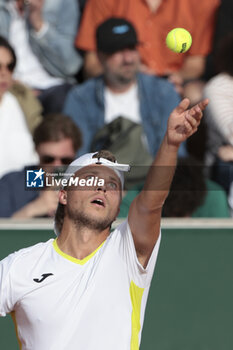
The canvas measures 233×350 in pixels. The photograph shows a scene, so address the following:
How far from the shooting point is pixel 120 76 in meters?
5.38

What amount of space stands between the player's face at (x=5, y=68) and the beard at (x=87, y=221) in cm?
288

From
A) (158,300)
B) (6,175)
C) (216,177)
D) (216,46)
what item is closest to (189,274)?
(158,300)

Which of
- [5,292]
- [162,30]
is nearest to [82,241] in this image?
[5,292]

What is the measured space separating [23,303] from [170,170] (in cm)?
84

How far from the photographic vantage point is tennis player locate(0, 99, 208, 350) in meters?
2.57

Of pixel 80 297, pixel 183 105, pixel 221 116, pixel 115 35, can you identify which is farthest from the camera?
pixel 115 35

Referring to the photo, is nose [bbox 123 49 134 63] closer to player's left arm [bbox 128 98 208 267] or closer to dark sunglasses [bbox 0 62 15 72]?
dark sunglasses [bbox 0 62 15 72]

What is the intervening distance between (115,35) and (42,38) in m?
0.92

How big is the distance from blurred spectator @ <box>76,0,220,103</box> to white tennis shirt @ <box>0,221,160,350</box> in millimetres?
3232

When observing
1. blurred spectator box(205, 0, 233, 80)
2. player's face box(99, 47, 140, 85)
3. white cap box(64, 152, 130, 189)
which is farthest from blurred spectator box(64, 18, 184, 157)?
white cap box(64, 152, 130, 189)

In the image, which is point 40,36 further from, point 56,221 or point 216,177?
point 56,221

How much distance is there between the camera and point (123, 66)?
5352 millimetres

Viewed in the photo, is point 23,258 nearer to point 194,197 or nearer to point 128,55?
point 194,197

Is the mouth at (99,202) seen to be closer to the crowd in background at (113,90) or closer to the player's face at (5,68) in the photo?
the crowd in background at (113,90)
